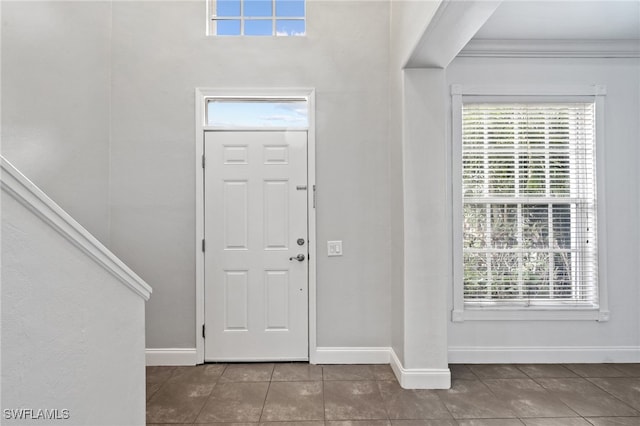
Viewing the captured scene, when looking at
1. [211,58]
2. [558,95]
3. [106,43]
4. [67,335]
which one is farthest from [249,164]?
[558,95]

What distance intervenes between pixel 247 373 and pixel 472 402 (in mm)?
1698

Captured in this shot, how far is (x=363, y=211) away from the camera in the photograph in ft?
10.0

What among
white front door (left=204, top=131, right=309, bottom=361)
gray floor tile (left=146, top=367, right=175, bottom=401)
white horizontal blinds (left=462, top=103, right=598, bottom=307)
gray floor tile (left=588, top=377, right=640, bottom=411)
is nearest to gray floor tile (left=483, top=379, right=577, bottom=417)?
gray floor tile (left=588, top=377, right=640, bottom=411)

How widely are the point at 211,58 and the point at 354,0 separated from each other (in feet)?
4.47

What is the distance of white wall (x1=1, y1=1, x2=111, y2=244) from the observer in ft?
7.59

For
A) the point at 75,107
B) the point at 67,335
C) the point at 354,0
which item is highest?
the point at 354,0

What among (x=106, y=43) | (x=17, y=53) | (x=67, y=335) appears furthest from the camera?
(x=106, y=43)

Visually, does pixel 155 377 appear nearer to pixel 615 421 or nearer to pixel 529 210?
A: pixel 615 421

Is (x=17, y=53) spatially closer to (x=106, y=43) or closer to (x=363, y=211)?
(x=106, y=43)

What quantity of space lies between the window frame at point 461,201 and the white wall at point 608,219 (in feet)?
0.20

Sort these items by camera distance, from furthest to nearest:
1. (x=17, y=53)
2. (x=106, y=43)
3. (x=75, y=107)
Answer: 1. (x=106, y=43)
2. (x=75, y=107)
3. (x=17, y=53)

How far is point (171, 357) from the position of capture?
9.91 feet

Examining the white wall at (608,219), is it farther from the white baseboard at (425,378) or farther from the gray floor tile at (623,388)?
the white baseboard at (425,378)

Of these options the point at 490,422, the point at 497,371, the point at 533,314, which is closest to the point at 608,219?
the point at 533,314
